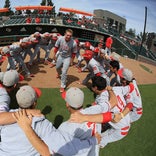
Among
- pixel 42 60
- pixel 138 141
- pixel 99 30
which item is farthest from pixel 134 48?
pixel 138 141

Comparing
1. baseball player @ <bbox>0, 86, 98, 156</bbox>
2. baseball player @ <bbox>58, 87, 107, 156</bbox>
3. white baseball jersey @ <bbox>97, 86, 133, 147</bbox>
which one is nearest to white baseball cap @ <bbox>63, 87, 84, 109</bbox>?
baseball player @ <bbox>58, 87, 107, 156</bbox>

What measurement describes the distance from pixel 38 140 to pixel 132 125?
4419mm

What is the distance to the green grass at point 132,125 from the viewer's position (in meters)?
5.18

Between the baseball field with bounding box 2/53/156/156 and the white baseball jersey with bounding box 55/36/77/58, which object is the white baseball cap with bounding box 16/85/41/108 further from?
the white baseball jersey with bounding box 55/36/77/58

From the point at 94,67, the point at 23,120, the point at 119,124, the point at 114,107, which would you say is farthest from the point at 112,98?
the point at 94,67

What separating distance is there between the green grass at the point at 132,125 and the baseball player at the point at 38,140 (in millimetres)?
2600

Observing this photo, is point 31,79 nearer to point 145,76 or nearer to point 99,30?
point 145,76

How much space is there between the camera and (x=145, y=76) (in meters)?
12.5

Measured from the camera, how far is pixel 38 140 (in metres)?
2.32

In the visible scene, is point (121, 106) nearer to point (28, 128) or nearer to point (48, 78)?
point (28, 128)

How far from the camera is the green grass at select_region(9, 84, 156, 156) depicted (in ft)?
17.0

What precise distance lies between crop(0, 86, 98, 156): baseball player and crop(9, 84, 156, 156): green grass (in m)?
2.60

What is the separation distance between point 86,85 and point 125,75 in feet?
13.3

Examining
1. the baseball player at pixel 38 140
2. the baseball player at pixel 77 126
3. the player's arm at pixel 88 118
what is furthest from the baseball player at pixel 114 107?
the baseball player at pixel 38 140
